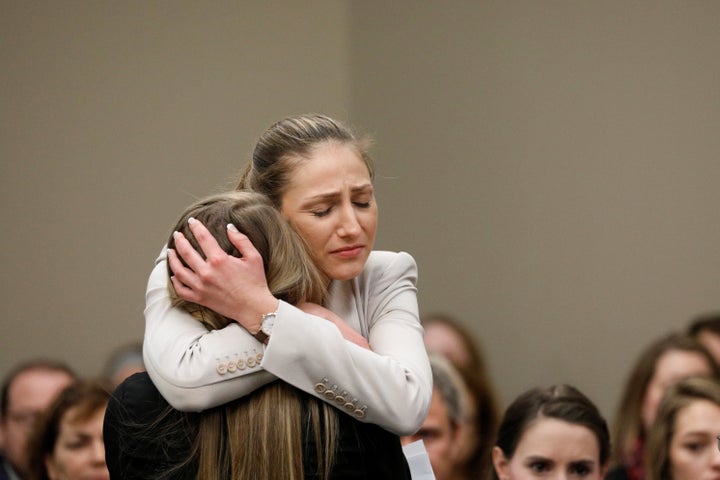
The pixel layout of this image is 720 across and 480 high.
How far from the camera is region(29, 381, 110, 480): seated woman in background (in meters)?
4.01

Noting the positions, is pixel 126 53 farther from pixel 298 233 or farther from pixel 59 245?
pixel 298 233

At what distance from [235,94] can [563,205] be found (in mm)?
2004

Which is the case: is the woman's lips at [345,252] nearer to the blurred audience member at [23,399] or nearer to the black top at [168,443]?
the black top at [168,443]

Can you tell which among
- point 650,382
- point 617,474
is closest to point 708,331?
point 650,382

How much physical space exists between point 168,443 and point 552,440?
66.9 inches

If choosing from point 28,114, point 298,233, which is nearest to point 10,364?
point 28,114

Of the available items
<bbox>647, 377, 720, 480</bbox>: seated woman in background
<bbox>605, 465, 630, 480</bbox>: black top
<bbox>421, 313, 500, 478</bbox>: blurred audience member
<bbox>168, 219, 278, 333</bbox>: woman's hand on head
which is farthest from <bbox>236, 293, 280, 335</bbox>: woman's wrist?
<bbox>605, 465, 630, 480</bbox>: black top

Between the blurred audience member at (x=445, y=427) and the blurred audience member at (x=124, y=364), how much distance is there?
5.22 feet

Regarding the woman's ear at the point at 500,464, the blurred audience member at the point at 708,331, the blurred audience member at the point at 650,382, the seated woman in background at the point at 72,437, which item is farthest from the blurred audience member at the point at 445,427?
the blurred audience member at the point at 708,331

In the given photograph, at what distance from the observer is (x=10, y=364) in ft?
21.8

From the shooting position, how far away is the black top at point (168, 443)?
208cm

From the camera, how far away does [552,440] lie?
3535 mm

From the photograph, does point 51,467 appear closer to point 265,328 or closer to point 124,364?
point 124,364

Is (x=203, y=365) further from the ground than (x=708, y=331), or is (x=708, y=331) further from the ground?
(x=203, y=365)
